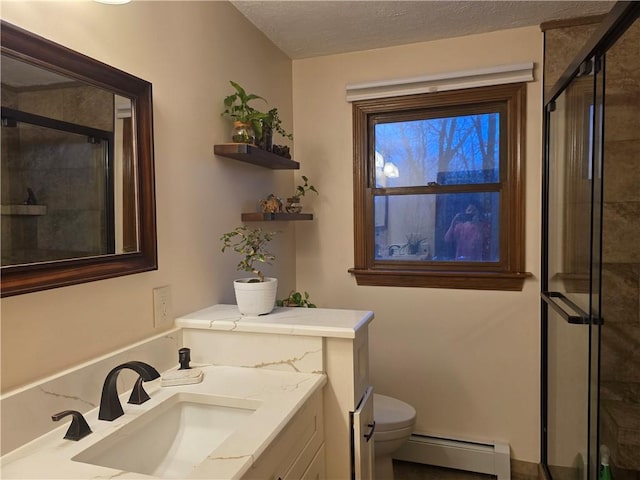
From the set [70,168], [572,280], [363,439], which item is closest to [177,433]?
[363,439]

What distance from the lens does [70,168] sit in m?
1.08

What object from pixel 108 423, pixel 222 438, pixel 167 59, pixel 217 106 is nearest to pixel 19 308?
pixel 108 423

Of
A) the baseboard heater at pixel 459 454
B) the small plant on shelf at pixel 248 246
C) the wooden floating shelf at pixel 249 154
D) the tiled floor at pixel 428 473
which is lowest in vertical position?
the tiled floor at pixel 428 473

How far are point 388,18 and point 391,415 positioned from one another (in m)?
1.90

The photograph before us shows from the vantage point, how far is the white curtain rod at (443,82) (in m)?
2.19

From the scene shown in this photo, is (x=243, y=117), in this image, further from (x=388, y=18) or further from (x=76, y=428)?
(x=76, y=428)

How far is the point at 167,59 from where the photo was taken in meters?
1.48

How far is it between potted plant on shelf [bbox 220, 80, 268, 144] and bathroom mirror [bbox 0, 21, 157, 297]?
0.49 meters

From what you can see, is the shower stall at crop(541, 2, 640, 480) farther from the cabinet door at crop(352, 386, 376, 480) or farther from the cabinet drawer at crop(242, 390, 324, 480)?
the cabinet drawer at crop(242, 390, 324, 480)

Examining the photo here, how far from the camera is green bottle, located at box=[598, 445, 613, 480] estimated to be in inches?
64.2

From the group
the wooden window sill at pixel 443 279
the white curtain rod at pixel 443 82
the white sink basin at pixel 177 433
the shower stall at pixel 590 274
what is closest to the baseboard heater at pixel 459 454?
the shower stall at pixel 590 274

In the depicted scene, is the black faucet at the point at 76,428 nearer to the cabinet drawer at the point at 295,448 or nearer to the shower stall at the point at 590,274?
the cabinet drawer at the point at 295,448

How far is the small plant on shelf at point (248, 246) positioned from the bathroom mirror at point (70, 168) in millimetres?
352

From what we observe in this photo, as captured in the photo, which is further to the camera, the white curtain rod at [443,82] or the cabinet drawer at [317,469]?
the white curtain rod at [443,82]
